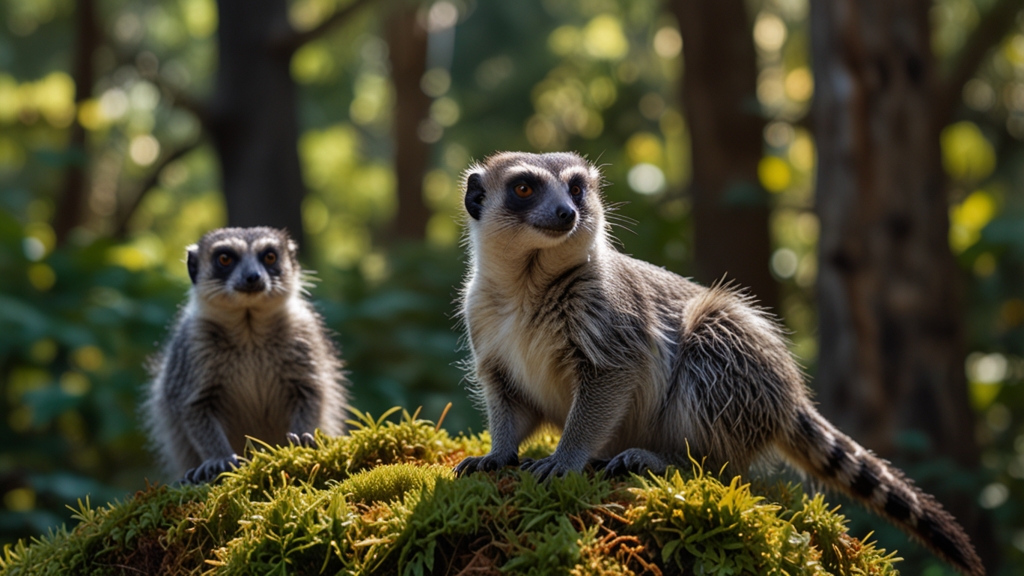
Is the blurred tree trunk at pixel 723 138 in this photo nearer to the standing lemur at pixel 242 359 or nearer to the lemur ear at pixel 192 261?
the standing lemur at pixel 242 359

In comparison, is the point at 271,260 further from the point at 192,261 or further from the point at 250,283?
the point at 192,261

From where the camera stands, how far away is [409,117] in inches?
861

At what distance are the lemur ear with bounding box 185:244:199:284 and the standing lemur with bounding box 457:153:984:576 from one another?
2232 millimetres

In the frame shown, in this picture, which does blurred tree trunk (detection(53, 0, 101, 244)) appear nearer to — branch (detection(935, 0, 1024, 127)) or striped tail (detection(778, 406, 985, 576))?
branch (detection(935, 0, 1024, 127))

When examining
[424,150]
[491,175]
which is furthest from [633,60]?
[491,175]

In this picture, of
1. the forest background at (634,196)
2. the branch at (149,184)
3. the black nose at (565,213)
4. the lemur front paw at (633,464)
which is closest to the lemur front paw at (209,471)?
the forest background at (634,196)

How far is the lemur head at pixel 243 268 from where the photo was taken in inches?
243

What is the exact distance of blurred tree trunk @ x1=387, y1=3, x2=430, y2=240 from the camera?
21.5 metres

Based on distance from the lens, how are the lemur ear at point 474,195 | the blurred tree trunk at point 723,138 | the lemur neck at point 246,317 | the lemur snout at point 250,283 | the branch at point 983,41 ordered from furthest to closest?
1. the blurred tree trunk at point 723,138
2. the branch at point 983,41
3. the lemur neck at point 246,317
4. the lemur snout at point 250,283
5. the lemur ear at point 474,195

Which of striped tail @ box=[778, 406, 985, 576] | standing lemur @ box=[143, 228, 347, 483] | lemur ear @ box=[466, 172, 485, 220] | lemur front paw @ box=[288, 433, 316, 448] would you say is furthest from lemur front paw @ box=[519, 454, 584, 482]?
standing lemur @ box=[143, 228, 347, 483]

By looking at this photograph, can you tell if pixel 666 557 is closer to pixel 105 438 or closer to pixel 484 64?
pixel 105 438

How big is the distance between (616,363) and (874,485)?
4.96 feet

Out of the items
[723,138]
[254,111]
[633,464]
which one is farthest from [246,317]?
[723,138]

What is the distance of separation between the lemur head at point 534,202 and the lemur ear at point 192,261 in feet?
A: 7.15
